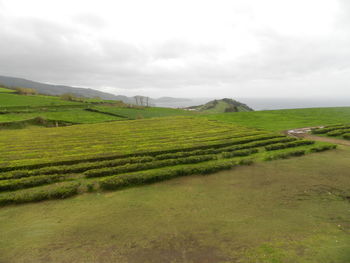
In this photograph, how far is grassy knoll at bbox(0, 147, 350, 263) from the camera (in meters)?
7.51

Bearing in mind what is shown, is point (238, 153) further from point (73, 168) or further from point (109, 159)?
point (73, 168)

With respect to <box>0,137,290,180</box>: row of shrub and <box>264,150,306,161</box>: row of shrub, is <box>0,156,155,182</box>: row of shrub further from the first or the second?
<box>264,150,306,161</box>: row of shrub

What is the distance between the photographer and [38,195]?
11438mm

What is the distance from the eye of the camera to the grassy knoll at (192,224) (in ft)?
24.6

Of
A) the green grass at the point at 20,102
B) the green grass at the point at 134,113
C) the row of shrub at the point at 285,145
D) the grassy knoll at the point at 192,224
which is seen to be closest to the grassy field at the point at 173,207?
the grassy knoll at the point at 192,224

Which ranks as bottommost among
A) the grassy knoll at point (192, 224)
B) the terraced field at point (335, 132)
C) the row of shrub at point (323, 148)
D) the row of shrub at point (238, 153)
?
the grassy knoll at point (192, 224)

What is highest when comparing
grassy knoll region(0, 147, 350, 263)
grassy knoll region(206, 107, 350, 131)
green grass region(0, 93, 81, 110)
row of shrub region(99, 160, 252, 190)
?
green grass region(0, 93, 81, 110)

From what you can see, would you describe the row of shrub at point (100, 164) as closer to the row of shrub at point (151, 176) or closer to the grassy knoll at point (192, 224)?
the row of shrub at point (151, 176)

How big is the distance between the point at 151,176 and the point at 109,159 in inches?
253

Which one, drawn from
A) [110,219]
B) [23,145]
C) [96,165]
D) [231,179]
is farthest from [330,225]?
[23,145]

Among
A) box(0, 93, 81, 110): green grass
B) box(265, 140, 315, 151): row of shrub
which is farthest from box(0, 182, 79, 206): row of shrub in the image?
box(0, 93, 81, 110): green grass

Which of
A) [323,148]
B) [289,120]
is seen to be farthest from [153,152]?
[289,120]

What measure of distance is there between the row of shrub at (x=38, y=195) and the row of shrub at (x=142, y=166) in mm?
2469

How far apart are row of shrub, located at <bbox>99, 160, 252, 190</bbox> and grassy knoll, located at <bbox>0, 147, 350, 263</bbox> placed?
70cm
